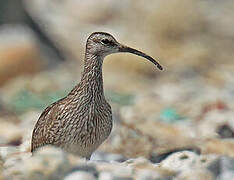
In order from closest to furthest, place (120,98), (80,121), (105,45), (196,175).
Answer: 1. (196,175)
2. (80,121)
3. (105,45)
4. (120,98)

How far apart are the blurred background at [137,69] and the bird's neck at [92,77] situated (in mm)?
1404

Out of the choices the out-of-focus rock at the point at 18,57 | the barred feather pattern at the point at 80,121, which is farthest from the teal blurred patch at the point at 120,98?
the barred feather pattern at the point at 80,121

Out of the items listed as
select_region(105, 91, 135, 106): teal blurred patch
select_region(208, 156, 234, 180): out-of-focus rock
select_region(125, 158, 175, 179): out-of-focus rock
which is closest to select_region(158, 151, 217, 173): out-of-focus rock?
select_region(208, 156, 234, 180): out-of-focus rock

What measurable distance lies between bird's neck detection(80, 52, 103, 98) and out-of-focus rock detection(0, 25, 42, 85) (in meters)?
7.78

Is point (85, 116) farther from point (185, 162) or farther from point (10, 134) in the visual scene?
point (10, 134)

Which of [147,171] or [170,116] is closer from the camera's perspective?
[147,171]

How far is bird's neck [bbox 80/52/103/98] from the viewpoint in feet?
22.2

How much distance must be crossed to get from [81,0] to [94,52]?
17719mm

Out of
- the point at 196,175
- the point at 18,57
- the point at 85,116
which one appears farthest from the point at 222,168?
the point at 18,57

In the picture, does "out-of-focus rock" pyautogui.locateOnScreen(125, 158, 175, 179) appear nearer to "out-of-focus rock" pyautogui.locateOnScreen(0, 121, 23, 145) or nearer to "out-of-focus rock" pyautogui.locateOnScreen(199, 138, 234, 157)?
"out-of-focus rock" pyautogui.locateOnScreen(199, 138, 234, 157)

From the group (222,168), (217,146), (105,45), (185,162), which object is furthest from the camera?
(217,146)

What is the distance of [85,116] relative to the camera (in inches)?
257

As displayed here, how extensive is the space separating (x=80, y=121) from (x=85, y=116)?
0.07m

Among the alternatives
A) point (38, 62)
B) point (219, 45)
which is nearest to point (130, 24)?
point (219, 45)
